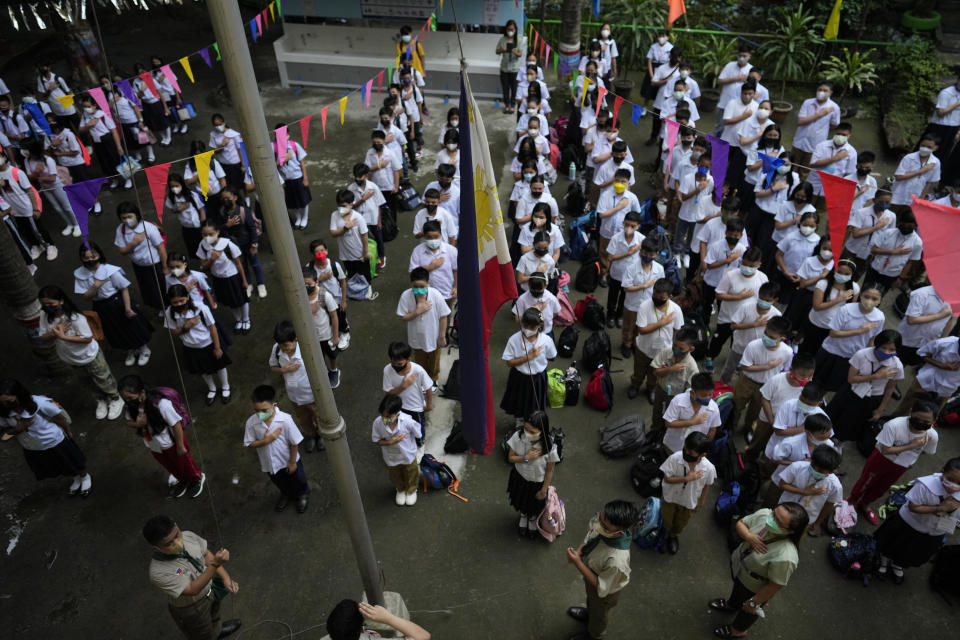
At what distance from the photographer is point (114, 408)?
7859mm

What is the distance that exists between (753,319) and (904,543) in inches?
98.0

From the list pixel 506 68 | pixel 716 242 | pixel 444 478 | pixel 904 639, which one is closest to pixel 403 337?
pixel 444 478

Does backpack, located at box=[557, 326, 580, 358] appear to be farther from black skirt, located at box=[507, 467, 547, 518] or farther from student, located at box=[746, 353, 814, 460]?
black skirt, located at box=[507, 467, 547, 518]

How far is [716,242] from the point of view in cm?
800

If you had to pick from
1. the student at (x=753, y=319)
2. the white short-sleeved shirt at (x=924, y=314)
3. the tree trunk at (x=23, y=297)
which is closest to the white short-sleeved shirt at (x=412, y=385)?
the student at (x=753, y=319)

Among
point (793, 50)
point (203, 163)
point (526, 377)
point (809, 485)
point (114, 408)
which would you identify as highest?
point (203, 163)

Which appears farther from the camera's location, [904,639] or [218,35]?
[904,639]

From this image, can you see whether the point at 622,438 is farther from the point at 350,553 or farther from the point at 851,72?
the point at 851,72

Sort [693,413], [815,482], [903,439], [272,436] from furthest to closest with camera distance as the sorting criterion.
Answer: [693,413] < [272,436] < [903,439] < [815,482]

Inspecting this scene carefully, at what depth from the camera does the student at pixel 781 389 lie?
19.8ft

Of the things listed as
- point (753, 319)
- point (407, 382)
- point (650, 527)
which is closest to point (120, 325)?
point (407, 382)

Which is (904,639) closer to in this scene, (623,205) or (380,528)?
(380,528)

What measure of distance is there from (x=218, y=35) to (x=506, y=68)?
12.0 m

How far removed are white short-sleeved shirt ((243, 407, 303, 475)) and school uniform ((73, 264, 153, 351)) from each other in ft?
9.88
